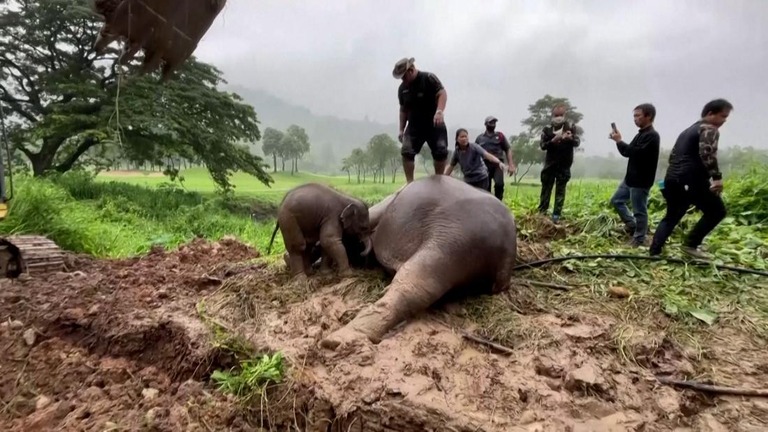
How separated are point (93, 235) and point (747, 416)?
8970 millimetres

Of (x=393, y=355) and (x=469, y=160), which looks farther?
(x=469, y=160)

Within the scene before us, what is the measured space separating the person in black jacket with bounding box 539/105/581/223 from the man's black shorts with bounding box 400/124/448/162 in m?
1.68

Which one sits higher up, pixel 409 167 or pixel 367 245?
pixel 409 167

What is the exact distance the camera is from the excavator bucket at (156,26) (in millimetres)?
2646

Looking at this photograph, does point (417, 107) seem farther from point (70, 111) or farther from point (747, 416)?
point (70, 111)

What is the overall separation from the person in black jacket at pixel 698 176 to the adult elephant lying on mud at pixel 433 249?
1693 mm

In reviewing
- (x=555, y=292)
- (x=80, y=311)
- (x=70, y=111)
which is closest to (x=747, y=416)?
(x=555, y=292)

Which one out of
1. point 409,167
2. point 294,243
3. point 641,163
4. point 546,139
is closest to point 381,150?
point 546,139

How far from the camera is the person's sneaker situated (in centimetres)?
440

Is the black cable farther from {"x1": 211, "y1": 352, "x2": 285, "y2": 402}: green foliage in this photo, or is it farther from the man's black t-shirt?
{"x1": 211, "y1": 352, "x2": 285, "y2": 402}: green foliage

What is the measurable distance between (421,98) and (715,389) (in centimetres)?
359

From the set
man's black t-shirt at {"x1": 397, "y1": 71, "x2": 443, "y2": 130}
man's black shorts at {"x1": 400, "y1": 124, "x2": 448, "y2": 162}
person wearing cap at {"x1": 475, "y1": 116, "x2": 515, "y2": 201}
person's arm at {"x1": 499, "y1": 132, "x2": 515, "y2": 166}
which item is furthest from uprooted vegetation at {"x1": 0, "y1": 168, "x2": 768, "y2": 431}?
person's arm at {"x1": 499, "y1": 132, "x2": 515, "y2": 166}

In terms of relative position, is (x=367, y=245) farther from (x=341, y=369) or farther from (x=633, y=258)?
(x=633, y=258)

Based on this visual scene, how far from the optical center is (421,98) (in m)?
5.11
